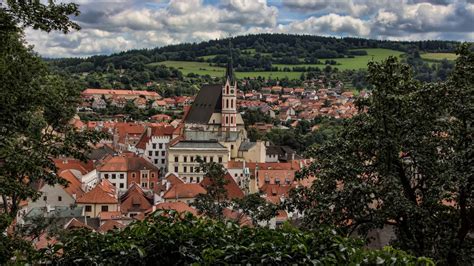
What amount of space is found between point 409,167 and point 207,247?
20.4ft

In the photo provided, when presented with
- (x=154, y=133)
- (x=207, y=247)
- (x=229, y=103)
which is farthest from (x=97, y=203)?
(x=229, y=103)

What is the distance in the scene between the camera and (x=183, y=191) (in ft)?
133

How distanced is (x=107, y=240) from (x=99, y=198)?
104 feet

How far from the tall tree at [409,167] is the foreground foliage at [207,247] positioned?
4.43 meters

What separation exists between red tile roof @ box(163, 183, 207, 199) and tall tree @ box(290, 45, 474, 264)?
29.5 m

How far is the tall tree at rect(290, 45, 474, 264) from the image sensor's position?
380 inches

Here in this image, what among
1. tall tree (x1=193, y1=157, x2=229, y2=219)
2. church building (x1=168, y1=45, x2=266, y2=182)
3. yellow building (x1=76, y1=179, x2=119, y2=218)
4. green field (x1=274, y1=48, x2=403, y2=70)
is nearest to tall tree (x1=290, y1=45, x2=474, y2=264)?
tall tree (x1=193, y1=157, x2=229, y2=219)

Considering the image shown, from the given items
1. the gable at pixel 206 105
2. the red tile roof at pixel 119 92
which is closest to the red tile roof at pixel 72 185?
the gable at pixel 206 105

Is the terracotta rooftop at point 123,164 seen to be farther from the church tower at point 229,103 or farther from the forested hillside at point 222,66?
the forested hillside at point 222,66

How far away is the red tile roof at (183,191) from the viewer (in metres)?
39.8

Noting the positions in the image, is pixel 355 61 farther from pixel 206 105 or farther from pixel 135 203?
pixel 135 203

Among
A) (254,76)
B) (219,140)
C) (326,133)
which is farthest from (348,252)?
(254,76)

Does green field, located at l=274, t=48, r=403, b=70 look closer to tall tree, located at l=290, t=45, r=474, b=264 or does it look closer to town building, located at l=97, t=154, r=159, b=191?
town building, located at l=97, t=154, r=159, b=191

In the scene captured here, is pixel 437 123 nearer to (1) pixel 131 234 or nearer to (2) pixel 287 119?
(1) pixel 131 234
